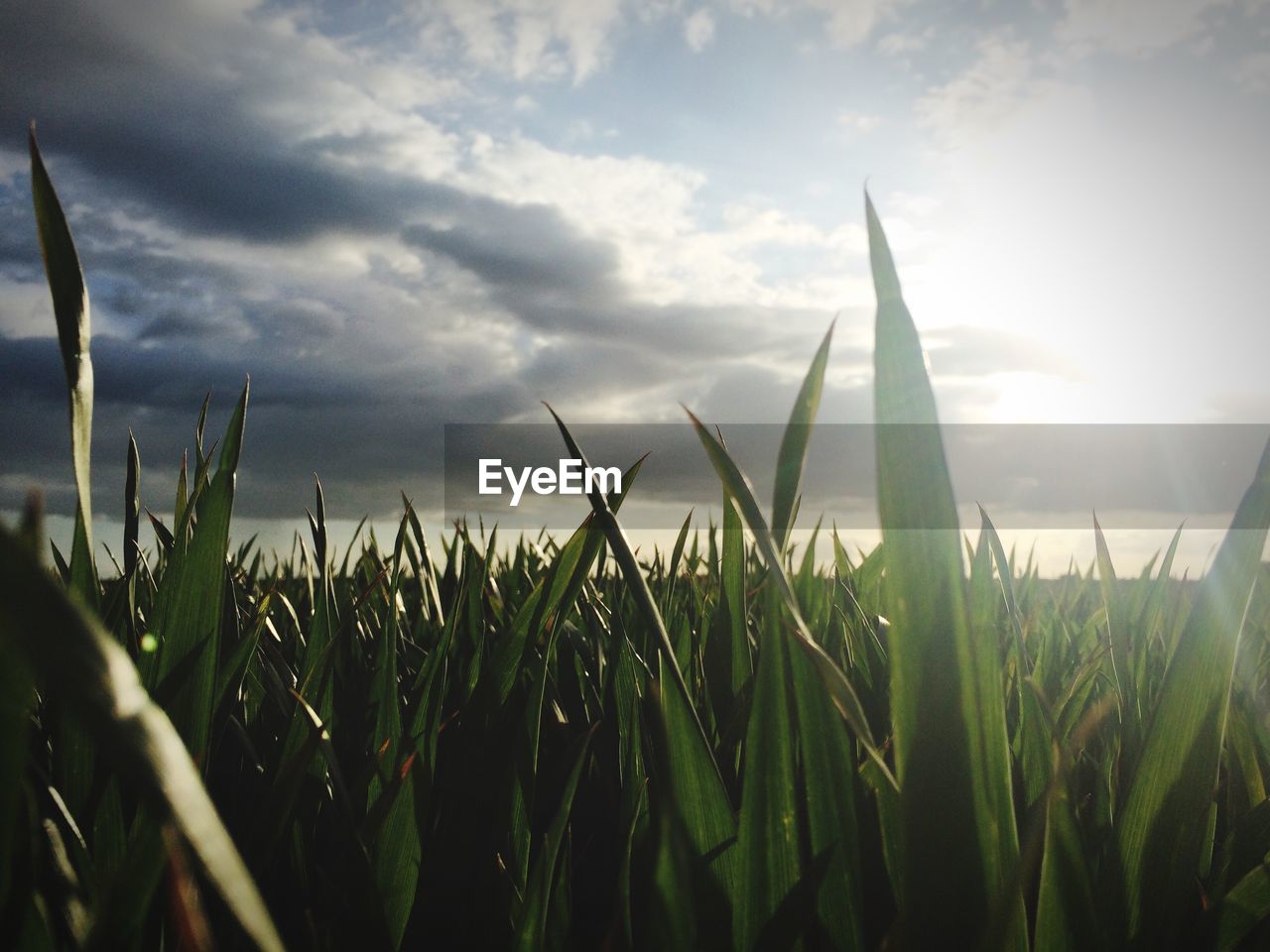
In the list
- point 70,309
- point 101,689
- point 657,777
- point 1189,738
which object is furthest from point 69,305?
point 1189,738

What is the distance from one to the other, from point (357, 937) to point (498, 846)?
118 mm

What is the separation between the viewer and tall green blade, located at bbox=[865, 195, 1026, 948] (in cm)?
30

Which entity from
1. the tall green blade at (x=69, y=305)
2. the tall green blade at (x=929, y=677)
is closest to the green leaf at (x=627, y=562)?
the tall green blade at (x=929, y=677)

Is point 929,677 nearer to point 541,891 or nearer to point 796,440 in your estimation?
point 796,440

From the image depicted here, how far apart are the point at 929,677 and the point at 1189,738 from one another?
0.66 feet

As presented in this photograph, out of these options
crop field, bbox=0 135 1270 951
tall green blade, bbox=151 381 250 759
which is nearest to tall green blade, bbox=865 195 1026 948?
crop field, bbox=0 135 1270 951

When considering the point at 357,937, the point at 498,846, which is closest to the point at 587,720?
the point at 498,846

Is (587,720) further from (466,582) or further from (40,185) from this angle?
(40,185)

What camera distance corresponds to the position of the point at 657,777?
42cm

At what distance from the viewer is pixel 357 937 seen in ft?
1.63

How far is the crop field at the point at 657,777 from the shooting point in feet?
0.99

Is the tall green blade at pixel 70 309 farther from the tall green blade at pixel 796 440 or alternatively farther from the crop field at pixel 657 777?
the tall green blade at pixel 796 440

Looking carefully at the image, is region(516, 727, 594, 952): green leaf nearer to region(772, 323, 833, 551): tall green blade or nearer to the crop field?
the crop field

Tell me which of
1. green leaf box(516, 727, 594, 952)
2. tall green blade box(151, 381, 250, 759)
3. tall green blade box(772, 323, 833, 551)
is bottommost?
green leaf box(516, 727, 594, 952)
